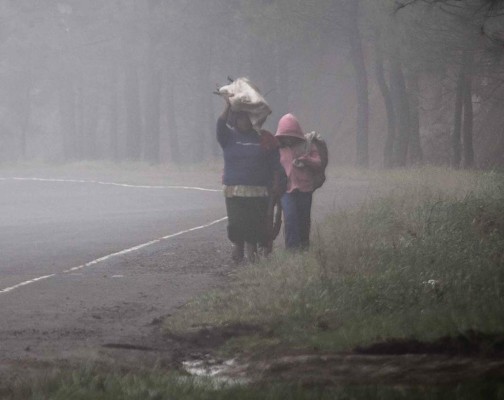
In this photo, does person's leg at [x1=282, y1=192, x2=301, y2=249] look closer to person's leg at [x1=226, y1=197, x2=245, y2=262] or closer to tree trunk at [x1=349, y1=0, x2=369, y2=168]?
person's leg at [x1=226, y1=197, x2=245, y2=262]

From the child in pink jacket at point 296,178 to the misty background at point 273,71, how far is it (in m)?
14.0

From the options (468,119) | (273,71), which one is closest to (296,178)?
(468,119)

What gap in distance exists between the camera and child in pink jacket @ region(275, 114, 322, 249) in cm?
1482

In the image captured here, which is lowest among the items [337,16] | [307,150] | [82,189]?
[82,189]

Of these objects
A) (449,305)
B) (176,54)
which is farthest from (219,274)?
(176,54)

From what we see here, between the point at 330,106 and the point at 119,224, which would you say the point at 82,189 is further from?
the point at 330,106

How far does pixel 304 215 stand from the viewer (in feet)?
48.9

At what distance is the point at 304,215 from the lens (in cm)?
1490

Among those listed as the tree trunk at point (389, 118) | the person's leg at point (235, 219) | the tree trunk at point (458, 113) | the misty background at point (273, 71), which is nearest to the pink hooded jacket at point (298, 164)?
the person's leg at point (235, 219)

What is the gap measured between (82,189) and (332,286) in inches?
1110

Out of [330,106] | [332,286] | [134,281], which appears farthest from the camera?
[330,106]

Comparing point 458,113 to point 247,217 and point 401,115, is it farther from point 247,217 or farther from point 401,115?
point 247,217

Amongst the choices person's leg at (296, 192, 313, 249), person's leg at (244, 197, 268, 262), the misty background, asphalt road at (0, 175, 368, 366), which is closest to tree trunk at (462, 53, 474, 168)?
the misty background

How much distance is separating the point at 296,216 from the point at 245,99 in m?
1.63
